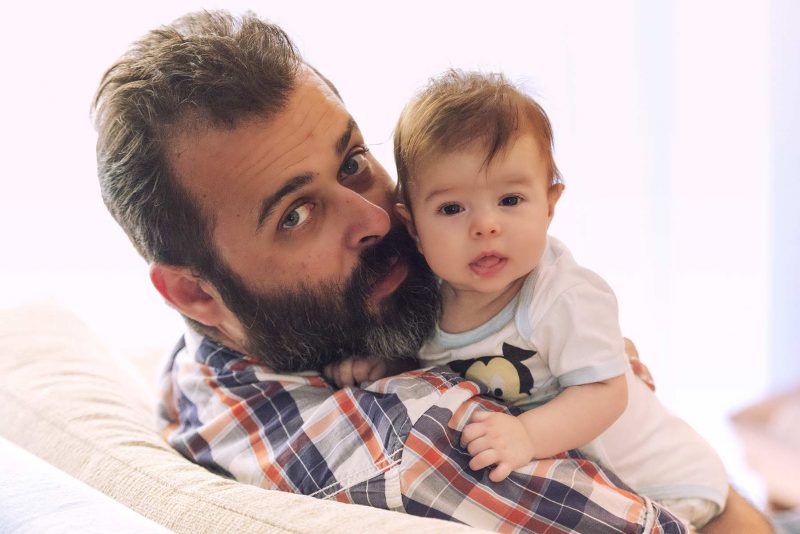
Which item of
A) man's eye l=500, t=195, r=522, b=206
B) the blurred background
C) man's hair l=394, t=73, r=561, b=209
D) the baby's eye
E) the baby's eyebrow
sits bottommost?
the blurred background

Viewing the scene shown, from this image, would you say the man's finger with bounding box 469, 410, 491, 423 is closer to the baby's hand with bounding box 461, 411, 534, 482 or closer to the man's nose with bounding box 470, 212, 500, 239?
the baby's hand with bounding box 461, 411, 534, 482

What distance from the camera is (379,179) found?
1.59 meters

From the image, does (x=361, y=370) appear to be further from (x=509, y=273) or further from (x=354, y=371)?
(x=509, y=273)

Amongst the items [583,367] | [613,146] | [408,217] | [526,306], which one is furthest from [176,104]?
[613,146]

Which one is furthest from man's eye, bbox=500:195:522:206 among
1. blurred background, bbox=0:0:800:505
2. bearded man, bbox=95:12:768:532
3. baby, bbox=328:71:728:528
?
blurred background, bbox=0:0:800:505

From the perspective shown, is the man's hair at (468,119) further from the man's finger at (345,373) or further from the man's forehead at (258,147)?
the man's finger at (345,373)

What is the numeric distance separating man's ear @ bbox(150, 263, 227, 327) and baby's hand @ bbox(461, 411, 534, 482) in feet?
1.84

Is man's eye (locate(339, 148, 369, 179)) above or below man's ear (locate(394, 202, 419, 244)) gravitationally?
above

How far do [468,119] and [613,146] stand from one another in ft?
7.55

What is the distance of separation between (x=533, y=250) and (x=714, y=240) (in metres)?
2.53

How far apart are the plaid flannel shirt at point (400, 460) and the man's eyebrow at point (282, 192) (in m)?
0.28

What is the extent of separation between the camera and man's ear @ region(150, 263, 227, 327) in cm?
161

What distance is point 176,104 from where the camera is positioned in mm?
1464

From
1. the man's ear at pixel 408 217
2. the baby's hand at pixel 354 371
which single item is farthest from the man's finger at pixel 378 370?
the man's ear at pixel 408 217
